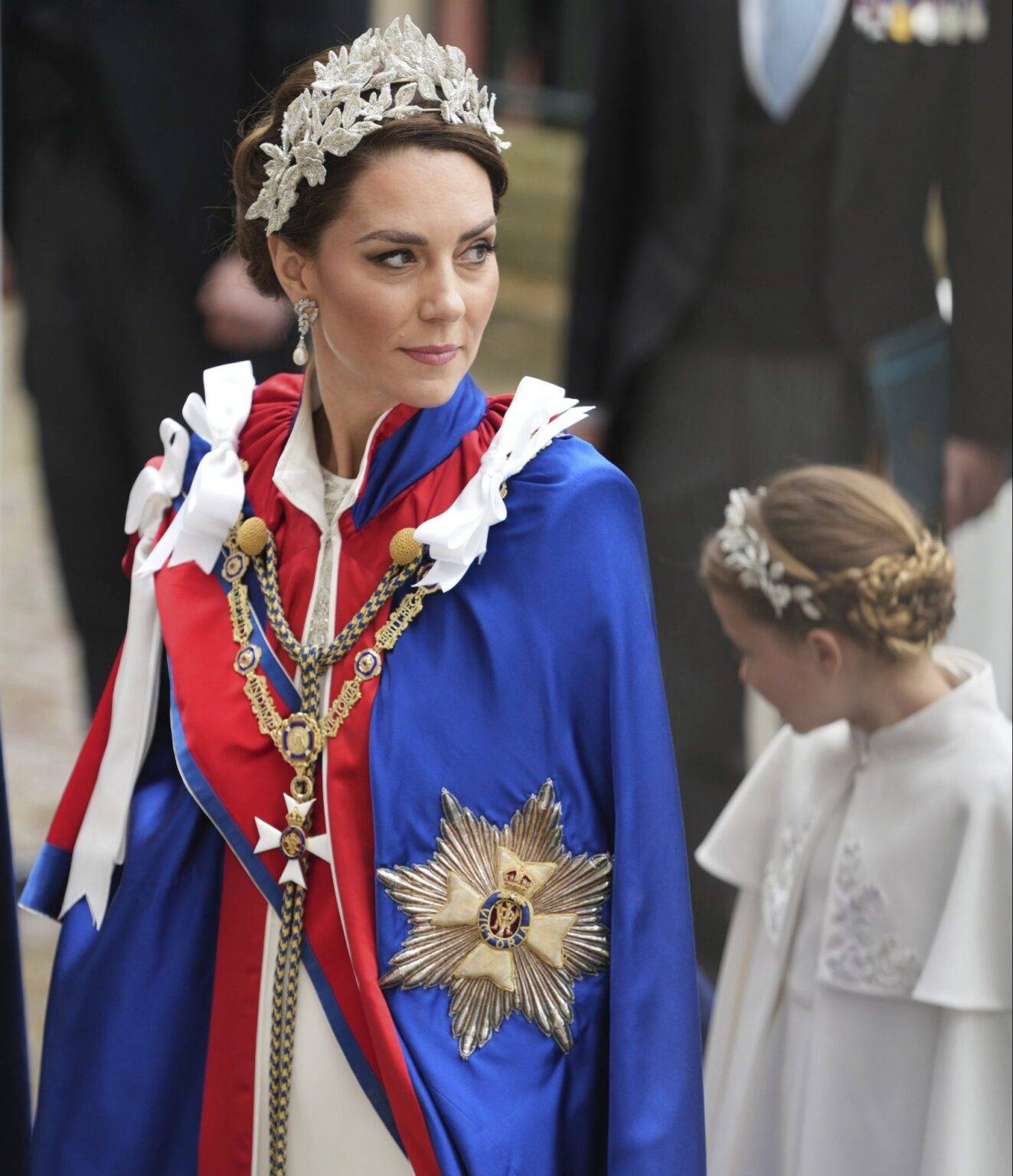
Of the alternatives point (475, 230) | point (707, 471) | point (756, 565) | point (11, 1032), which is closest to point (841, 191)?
point (707, 471)

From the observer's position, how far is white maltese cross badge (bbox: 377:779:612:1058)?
1.55 m

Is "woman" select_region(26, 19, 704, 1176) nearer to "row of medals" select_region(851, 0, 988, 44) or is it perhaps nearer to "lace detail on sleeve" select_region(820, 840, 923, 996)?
"lace detail on sleeve" select_region(820, 840, 923, 996)

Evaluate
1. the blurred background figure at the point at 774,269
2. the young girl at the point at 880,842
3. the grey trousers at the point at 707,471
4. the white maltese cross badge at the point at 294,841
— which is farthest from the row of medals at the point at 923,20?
the white maltese cross badge at the point at 294,841

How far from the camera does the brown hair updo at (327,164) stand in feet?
4.89

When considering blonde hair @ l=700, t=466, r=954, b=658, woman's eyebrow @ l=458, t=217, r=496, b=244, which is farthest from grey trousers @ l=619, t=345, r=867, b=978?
woman's eyebrow @ l=458, t=217, r=496, b=244

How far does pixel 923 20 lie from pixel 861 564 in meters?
1.02

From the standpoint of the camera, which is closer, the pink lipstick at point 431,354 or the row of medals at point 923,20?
A: the pink lipstick at point 431,354

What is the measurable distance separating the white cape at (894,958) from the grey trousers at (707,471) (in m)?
0.31

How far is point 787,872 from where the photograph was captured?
207 centimetres

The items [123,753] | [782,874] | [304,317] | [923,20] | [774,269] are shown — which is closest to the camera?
[304,317]

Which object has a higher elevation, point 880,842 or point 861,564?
point 861,564

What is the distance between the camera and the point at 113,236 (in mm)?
3420

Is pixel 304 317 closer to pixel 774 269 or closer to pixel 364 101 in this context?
pixel 364 101

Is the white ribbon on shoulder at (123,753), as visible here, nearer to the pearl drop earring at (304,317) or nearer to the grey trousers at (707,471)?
the pearl drop earring at (304,317)
